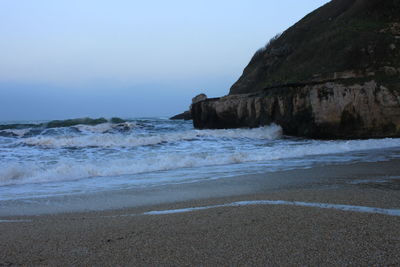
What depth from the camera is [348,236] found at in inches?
88.8

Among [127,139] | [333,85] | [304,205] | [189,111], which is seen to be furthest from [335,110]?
[189,111]

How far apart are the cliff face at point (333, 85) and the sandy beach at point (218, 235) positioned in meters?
10.8

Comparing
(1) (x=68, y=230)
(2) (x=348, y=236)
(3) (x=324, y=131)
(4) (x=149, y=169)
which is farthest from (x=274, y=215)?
(3) (x=324, y=131)

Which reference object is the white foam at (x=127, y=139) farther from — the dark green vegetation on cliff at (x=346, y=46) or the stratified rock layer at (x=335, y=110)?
the dark green vegetation on cliff at (x=346, y=46)

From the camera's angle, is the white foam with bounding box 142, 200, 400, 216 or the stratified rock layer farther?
the stratified rock layer

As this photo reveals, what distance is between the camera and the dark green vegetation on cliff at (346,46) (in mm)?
19922

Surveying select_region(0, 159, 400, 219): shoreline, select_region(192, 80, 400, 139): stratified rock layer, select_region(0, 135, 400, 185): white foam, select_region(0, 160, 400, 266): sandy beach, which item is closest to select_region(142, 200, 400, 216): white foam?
select_region(0, 160, 400, 266): sandy beach

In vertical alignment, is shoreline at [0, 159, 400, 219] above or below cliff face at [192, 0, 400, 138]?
below

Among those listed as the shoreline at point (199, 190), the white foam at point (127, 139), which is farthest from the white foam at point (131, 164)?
the white foam at point (127, 139)

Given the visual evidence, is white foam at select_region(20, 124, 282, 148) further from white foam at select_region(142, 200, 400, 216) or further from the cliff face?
white foam at select_region(142, 200, 400, 216)

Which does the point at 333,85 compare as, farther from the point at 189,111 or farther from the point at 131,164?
the point at 189,111

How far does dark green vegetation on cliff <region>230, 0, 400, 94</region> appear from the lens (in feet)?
65.4

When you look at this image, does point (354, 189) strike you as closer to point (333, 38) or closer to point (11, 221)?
point (11, 221)

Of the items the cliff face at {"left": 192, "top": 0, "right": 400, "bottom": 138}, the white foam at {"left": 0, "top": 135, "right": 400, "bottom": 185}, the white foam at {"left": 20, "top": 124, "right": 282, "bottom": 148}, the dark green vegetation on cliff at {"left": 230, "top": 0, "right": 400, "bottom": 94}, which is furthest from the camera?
the dark green vegetation on cliff at {"left": 230, "top": 0, "right": 400, "bottom": 94}
